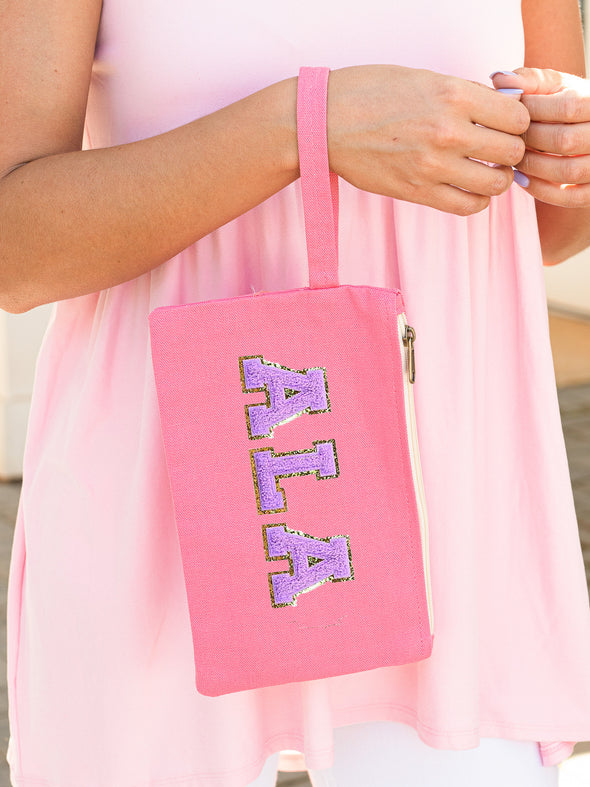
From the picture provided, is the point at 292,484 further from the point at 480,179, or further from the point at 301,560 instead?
the point at 480,179

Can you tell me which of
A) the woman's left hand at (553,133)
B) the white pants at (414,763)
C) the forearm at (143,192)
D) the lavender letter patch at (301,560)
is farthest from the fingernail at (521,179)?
the white pants at (414,763)

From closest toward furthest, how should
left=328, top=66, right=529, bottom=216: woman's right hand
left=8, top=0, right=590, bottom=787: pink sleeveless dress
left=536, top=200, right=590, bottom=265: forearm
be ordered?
left=328, top=66, right=529, bottom=216: woman's right hand → left=8, top=0, right=590, bottom=787: pink sleeveless dress → left=536, top=200, right=590, bottom=265: forearm

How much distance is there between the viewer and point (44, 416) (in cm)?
119

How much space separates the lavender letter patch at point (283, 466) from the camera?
1032 mm

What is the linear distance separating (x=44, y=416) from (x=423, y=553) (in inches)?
16.8

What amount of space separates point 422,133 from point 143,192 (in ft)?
0.84

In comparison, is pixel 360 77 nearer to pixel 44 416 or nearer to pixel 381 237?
pixel 381 237

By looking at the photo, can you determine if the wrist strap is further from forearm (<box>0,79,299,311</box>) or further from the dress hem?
the dress hem

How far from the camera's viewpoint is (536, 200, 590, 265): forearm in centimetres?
133

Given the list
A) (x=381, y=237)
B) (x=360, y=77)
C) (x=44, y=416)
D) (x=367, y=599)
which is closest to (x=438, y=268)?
(x=381, y=237)

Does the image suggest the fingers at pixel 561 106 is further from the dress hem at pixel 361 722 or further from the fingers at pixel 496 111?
the dress hem at pixel 361 722

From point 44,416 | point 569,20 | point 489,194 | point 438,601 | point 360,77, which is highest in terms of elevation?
point 569,20

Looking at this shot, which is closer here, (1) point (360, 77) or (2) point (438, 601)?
(1) point (360, 77)

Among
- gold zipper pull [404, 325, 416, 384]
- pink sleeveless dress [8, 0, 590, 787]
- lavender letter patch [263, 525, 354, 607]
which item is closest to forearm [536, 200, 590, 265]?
pink sleeveless dress [8, 0, 590, 787]
